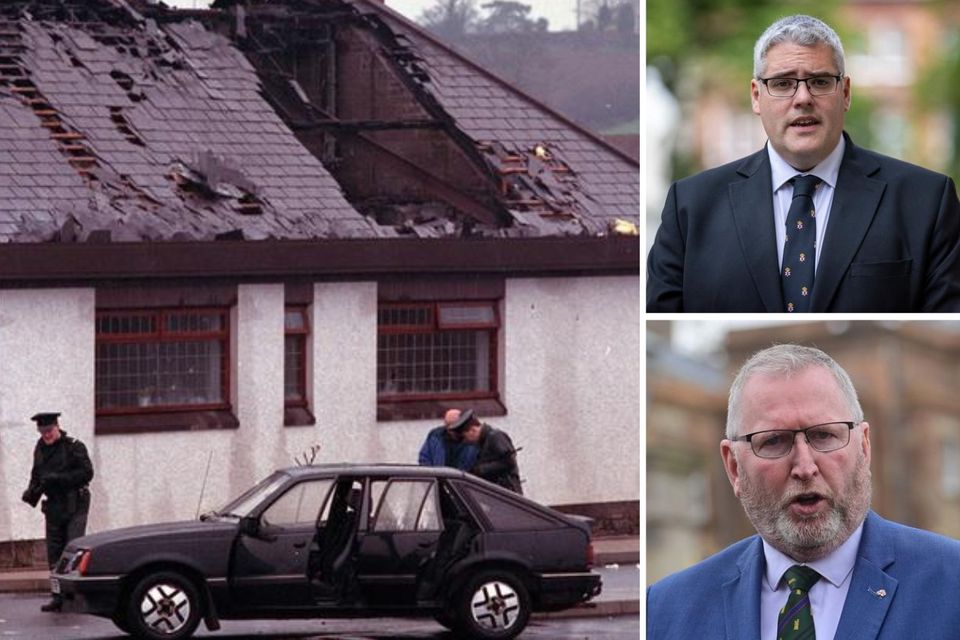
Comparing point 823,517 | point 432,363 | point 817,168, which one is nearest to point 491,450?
point 432,363

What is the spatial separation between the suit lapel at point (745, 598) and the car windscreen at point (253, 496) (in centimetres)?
216

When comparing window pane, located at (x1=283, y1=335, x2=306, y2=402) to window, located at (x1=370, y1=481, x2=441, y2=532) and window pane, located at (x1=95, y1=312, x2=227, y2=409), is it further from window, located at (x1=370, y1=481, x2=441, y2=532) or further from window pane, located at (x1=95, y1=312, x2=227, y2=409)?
window, located at (x1=370, y1=481, x2=441, y2=532)

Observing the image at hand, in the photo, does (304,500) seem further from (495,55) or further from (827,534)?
(827,534)

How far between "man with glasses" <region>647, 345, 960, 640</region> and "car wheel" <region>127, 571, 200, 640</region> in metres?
2.51

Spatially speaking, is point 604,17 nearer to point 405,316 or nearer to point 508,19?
point 508,19

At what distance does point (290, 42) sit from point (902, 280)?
9.76 ft

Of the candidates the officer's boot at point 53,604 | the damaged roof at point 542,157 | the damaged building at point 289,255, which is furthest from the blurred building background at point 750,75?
the officer's boot at point 53,604

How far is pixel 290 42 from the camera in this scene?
7488mm

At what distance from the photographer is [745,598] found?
5.66m

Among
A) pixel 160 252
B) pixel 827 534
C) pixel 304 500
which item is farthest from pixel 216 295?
pixel 827 534

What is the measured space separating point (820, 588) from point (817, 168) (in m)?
1.14

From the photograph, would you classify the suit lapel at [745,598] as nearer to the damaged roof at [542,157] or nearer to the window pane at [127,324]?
the damaged roof at [542,157]

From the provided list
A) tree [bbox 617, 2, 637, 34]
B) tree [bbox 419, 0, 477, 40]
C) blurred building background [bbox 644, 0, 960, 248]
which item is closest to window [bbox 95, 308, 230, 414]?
tree [bbox 419, 0, 477, 40]

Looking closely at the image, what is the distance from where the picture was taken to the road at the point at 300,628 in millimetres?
7215
